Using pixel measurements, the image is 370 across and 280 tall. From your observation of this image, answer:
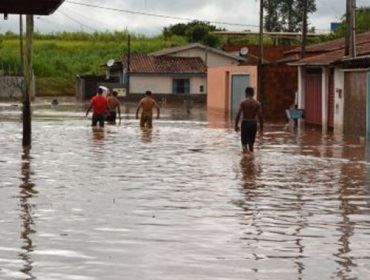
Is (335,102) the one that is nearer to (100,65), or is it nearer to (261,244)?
(261,244)

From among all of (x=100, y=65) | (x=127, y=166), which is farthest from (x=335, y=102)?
(x=100, y=65)

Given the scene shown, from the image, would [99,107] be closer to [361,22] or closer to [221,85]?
[221,85]

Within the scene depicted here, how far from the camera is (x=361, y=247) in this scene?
10141 mm

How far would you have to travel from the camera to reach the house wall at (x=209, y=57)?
8481 cm

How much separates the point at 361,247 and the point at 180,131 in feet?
79.7

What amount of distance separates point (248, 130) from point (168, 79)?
59340mm

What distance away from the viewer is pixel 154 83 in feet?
268

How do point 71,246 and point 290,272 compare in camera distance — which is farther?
point 71,246

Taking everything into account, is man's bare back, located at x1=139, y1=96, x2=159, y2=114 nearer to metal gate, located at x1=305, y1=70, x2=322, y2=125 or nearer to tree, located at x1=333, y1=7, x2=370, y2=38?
metal gate, located at x1=305, y1=70, x2=322, y2=125

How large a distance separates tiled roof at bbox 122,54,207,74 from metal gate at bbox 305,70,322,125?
39118 mm

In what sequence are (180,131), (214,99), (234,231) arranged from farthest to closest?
(214,99) < (180,131) < (234,231)

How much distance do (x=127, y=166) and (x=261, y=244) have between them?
9.43 metres

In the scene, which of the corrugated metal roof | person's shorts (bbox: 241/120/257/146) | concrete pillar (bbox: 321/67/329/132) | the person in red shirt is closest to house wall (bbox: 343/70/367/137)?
concrete pillar (bbox: 321/67/329/132)

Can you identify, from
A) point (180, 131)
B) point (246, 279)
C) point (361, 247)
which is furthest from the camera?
point (180, 131)
